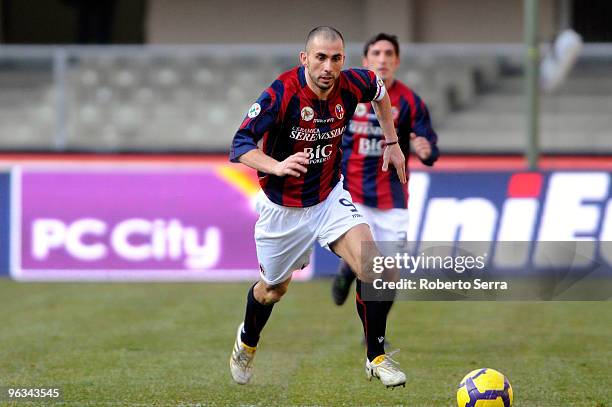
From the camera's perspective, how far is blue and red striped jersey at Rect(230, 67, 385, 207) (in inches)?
263

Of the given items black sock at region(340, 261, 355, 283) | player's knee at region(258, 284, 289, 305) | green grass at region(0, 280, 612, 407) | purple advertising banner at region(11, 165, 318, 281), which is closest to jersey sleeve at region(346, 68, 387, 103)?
player's knee at region(258, 284, 289, 305)

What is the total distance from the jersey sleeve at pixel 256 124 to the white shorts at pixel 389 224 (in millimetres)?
2438

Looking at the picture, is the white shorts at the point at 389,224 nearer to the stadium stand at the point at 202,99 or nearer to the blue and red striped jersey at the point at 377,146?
the blue and red striped jersey at the point at 377,146

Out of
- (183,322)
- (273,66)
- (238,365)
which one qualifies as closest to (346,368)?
(238,365)

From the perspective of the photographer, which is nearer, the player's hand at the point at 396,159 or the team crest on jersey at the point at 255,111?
the team crest on jersey at the point at 255,111

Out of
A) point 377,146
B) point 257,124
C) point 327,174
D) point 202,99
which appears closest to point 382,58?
point 377,146

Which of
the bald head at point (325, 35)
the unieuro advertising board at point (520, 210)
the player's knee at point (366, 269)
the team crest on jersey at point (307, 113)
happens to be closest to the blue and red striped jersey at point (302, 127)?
the team crest on jersey at point (307, 113)

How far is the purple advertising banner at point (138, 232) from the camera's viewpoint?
12.5 meters

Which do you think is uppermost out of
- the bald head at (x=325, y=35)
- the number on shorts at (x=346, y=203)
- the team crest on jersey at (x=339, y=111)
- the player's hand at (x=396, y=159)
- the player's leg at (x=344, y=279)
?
the bald head at (x=325, y=35)

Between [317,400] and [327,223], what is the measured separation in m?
1.01

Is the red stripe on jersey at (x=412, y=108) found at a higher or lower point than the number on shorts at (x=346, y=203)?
higher

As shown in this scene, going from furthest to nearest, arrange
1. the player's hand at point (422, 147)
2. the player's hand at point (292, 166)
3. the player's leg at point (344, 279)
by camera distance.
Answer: the player's leg at point (344, 279) < the player's hand at point (422, 147) < the player's hand at point (292, 166)

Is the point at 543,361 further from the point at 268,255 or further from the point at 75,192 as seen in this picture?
the point at 75,192

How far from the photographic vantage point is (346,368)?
25.8ft
